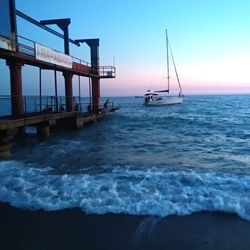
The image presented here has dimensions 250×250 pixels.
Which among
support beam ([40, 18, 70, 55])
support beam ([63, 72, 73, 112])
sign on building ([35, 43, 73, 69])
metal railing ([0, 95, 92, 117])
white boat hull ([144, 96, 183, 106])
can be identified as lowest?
white boat hull ([144, 96, 183, 106])

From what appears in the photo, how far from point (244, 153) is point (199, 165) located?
14.7 feet

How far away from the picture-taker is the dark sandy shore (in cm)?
684

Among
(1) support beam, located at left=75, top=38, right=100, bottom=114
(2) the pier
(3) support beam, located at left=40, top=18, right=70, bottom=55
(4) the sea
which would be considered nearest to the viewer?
(4) the sea

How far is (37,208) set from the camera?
8852 millimetres

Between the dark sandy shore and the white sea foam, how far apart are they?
417 millimetres

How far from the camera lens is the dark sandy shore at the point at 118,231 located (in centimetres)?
684

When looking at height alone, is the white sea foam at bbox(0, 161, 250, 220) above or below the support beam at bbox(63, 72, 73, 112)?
below

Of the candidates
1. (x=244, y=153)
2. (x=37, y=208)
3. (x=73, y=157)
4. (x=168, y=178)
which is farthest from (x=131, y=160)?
(x=37, y=208)

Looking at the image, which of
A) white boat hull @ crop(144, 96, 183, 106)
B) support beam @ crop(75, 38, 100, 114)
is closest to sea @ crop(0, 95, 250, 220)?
support beam @ crop(75, 38, 100, 114)

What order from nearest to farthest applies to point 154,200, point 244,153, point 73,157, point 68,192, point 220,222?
point 220,222 < point 154,200 < point 68,192 < point 73,157 < point 244,153

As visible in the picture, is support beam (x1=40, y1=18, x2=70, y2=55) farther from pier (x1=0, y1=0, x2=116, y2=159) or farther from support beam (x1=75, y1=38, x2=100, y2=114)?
support beam (x1=75, y1=38, x2=100, y2=114)

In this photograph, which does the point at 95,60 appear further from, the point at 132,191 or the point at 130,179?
the point at 132,191

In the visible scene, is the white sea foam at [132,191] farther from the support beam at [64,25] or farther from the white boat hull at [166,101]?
the white boat hull at [166,101]

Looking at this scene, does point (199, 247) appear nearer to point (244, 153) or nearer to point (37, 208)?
point (37, 208)
